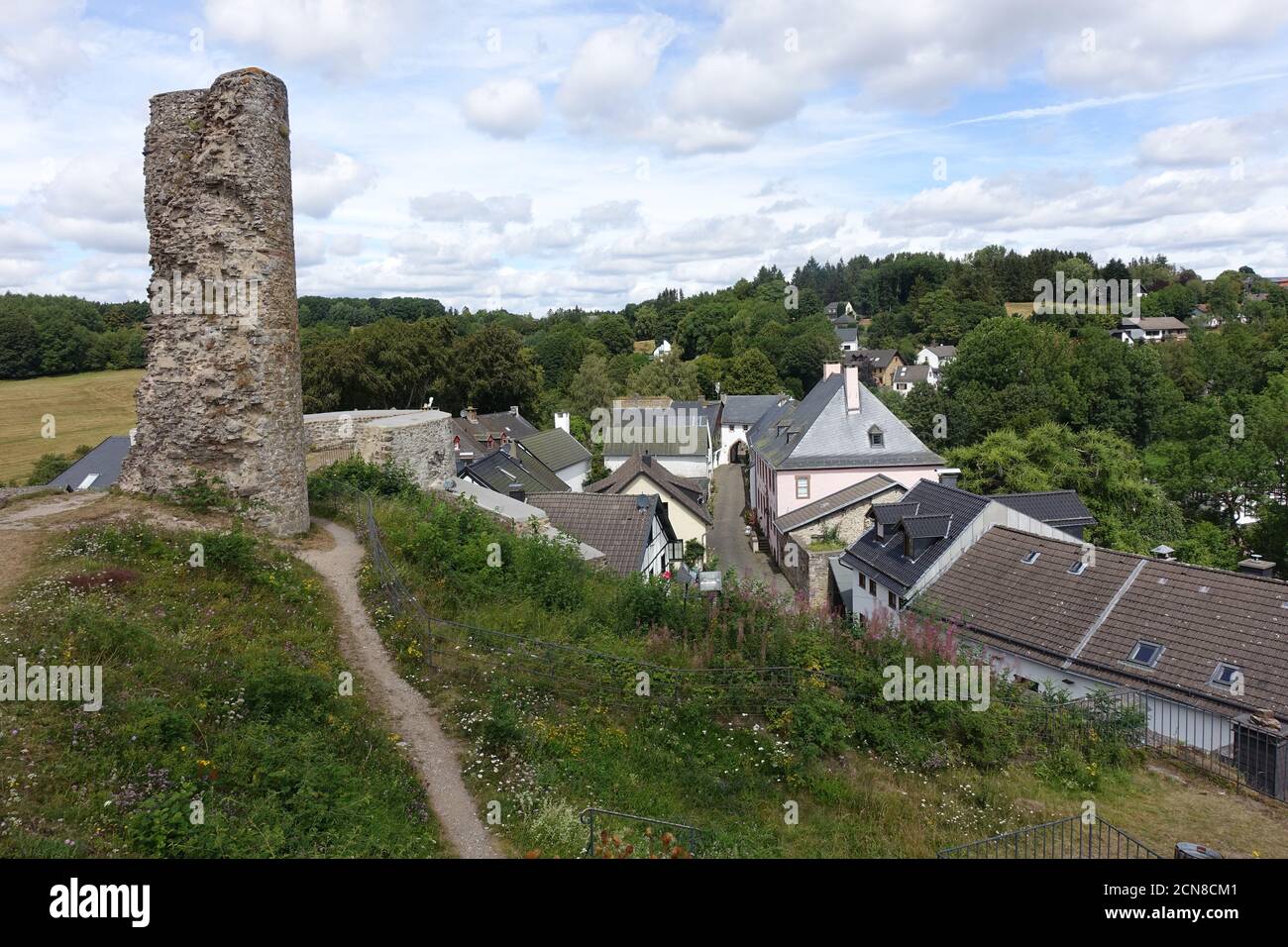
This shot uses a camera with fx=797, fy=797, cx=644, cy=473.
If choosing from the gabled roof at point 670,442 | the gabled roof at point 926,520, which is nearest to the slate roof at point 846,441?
the gabled roof at point 926,520

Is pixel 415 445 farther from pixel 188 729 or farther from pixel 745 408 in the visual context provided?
pixel 745 408

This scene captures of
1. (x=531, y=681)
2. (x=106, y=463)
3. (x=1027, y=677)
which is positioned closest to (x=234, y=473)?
(x=531, y=681)

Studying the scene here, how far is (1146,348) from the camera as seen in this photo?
53.3 m

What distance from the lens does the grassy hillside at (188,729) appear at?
6.68 m

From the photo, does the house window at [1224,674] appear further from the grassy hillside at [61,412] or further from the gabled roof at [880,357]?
the gabled roof at [880,357]

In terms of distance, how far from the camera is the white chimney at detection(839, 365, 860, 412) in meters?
38.8

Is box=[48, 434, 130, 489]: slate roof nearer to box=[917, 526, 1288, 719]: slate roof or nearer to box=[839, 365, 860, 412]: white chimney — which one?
box=[839, 365, 860, 412]: white chimney

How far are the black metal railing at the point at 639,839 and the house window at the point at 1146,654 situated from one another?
12549mm

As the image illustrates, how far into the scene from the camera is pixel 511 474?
122ft

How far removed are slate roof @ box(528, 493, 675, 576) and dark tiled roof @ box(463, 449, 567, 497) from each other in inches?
253

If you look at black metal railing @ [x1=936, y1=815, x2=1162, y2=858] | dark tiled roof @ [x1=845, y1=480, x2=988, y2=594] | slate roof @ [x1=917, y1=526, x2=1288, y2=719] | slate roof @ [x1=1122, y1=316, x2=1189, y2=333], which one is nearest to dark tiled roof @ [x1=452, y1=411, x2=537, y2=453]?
dark tiled roof @ [x1=845, y1=480, x2=988, y2=594]

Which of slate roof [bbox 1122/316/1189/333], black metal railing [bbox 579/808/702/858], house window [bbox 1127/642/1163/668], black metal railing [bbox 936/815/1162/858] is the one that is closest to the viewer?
black metal railing [bbox 579/808/702/858]

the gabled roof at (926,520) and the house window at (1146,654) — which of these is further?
the gabled roof at (926,520)

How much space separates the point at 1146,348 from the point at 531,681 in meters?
56.2
